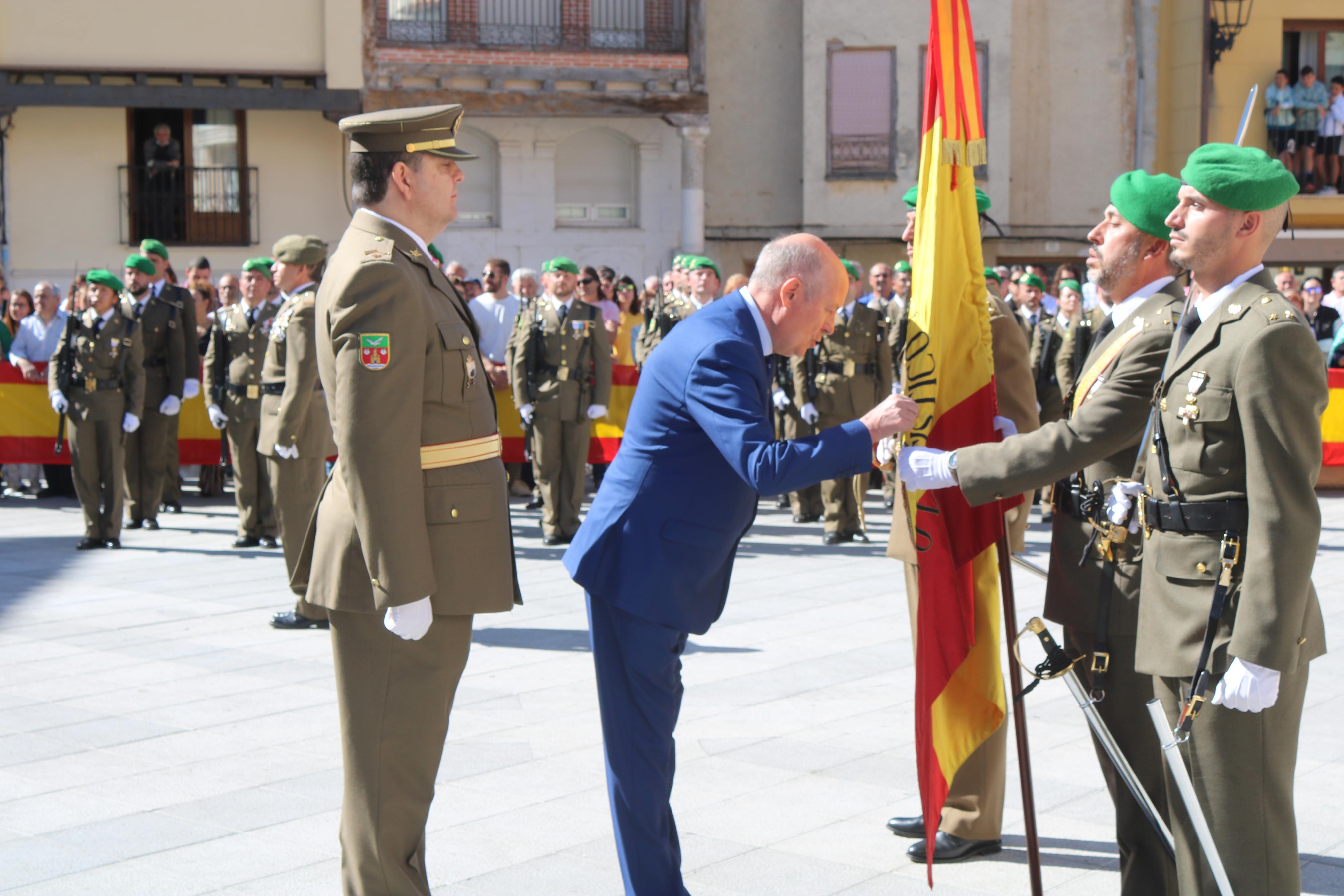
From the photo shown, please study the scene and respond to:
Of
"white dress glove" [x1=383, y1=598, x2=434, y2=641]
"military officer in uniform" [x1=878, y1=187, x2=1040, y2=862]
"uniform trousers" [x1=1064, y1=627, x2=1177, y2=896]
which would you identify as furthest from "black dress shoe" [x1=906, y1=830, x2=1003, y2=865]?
"white dress glove" [x1=383, y1=598, x2=434, y2=641]

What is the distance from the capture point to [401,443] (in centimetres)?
347

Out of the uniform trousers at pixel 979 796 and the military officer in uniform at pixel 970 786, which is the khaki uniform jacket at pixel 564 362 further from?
the uniform trousers at pixel 979 796

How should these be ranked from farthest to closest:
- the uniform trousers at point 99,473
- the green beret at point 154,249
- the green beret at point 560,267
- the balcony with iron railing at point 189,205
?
the balcony with iron railing at point 189,205, the green beret at point 154,249, the green beret at point 560,267, the uniform trousers at point 99,473

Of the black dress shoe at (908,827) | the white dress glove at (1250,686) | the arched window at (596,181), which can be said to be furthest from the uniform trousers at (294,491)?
the arched window at (596,181)

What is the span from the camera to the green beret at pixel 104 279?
439 inches

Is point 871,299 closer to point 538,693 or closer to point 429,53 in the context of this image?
point 538,693

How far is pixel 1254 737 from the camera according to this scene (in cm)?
328

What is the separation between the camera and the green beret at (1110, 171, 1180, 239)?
Answer: 3836mm

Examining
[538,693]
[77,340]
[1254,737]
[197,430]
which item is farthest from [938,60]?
[197,430]

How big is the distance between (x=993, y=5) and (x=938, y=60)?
21134 mm

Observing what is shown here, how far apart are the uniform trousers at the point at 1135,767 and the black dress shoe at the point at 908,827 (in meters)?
0.79

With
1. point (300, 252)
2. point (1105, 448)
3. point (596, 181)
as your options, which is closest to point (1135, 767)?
point (1105, 448)

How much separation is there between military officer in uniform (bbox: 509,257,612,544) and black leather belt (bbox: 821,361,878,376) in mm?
1772

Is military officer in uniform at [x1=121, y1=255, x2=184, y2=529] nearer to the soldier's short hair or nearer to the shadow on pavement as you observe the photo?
the shadow on pavement
